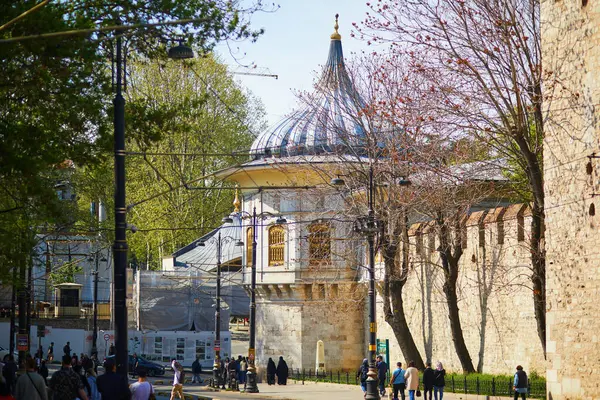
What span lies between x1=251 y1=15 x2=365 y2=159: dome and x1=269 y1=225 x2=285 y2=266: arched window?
303 cm

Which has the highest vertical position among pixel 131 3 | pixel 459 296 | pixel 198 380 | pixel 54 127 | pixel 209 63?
pixel 209 63

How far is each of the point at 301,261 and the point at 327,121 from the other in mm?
6219

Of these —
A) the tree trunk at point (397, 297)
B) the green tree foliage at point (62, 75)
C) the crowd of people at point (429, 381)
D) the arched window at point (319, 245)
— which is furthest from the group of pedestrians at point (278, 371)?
the green tree foliage at point (62, 75)

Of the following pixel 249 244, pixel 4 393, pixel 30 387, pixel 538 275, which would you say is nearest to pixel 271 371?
pixel 249 244

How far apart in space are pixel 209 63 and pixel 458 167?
32.9 m

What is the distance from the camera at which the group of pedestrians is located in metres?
43.2

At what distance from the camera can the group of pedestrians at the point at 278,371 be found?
43.2 metres

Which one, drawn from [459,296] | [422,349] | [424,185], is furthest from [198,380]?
[424,185]

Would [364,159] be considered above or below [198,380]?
above

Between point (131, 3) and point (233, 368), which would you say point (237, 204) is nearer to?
point (233, 368)

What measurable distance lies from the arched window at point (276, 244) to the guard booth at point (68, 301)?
74.4ft

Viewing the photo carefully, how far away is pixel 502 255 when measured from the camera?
33594 mm

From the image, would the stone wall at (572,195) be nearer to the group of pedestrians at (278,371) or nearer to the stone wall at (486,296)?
the stone wall at (486,296)

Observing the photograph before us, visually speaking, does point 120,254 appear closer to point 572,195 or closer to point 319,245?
point 572,195
